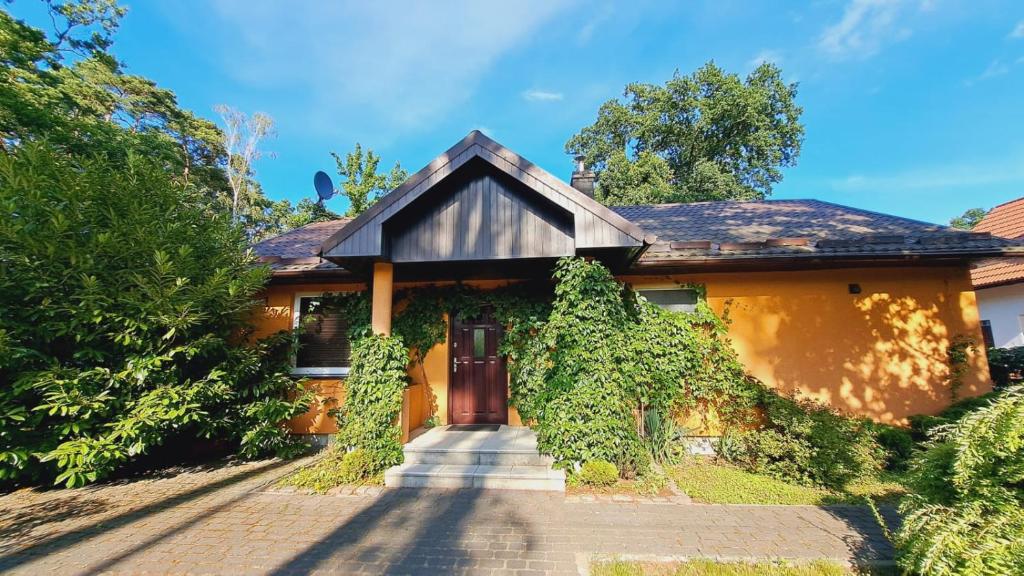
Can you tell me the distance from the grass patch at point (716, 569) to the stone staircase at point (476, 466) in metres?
1.62

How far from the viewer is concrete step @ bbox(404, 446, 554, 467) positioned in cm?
498

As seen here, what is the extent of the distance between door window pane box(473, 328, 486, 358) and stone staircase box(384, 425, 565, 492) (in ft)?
5.15

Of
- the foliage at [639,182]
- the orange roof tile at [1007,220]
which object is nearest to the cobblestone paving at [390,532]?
the orange roof tile at [1007,220]

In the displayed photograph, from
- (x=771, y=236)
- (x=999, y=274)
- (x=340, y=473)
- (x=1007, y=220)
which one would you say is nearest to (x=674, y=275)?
(x=771, y=236)

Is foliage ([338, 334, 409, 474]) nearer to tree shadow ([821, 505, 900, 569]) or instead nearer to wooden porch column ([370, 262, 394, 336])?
wooden porch column ([370, 262, 394, 336])

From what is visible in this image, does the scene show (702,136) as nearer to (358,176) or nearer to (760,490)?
(358,176)

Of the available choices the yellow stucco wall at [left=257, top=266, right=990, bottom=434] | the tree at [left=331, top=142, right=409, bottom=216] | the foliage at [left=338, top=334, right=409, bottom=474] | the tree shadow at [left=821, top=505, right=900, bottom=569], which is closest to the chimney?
the yellow stucco wall at [left=257, top=266, right=990, bottom=434]

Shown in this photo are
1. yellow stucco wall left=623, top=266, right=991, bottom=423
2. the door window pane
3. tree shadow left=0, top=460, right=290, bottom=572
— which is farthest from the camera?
the door window pane

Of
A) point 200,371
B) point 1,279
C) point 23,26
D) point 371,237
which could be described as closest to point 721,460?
point 371,237

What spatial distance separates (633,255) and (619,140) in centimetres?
2127

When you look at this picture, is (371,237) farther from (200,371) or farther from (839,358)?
(839,358)

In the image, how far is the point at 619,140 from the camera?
23.8 metres

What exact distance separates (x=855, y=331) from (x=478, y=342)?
20.7 ft

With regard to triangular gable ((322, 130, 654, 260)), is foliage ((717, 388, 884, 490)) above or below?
below
